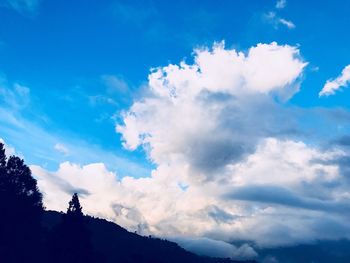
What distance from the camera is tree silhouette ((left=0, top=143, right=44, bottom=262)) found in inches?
2672

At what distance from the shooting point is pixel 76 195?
8212 centimetres

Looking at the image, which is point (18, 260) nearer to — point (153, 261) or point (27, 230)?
point (27, 230)

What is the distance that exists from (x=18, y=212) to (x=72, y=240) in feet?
34.3

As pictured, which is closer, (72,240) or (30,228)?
(30,228)

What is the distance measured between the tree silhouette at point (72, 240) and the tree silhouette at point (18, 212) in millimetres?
2681

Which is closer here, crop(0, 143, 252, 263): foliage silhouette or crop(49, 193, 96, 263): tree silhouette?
crop(0, 143, 252, 263): foliage silhouette

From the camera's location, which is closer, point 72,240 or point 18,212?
point 18,212

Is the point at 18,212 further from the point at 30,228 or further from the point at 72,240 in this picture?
the point at 72,240

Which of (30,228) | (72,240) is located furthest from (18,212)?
(72,240)

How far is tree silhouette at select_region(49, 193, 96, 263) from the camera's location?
74188mm

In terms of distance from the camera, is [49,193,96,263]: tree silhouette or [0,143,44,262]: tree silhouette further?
[49,193,96,263]: tree silhouette

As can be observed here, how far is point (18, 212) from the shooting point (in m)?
70.1

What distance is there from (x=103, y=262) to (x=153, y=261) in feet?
60.7

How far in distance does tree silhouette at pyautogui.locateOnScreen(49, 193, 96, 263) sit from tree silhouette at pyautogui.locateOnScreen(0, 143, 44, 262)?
8.80 ft
